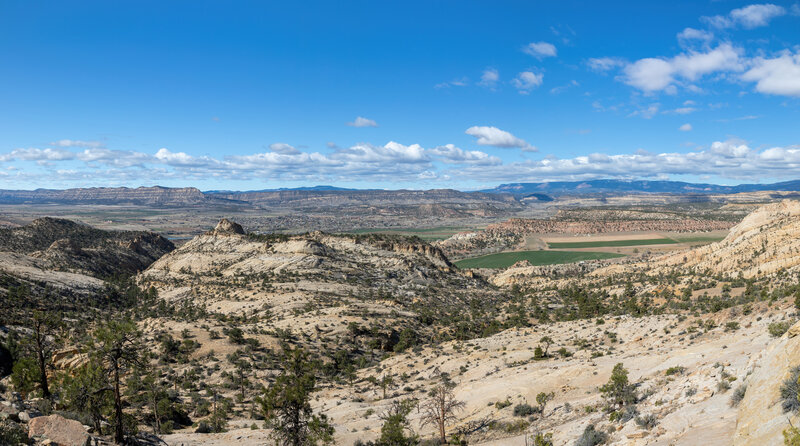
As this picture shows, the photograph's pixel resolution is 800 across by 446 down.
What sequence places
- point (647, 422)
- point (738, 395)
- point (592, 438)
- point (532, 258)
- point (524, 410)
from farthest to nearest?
1. point (532, 258)
2. point (524, 410)
3. point (592, 438)
4. point (647, 422)
5. point (738, 395)

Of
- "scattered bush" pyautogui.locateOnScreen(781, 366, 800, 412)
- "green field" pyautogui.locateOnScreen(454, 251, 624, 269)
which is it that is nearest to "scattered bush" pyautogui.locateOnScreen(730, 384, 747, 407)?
"scattered bush" pyautogui.locateOnScreen(781, 366, 800, 412)

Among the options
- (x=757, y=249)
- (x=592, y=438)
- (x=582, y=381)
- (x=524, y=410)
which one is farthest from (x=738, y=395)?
(x=757, y=249)

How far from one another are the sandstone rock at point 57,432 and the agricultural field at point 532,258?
139523 millimetres

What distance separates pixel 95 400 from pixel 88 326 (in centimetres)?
4279

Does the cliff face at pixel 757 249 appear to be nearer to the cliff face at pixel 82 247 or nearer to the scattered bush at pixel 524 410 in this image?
the scattered bush at pixel 524 410

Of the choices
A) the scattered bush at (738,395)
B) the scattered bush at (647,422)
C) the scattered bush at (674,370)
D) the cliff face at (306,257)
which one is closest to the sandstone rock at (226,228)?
the cliff face at (306,257)

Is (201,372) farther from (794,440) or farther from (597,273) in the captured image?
(597,273)

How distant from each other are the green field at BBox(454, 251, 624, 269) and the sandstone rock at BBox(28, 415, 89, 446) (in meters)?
140

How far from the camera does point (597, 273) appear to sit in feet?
340

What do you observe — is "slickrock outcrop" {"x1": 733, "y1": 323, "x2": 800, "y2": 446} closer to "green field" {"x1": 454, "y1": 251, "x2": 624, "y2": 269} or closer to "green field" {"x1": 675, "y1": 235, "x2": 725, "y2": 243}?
"green field" {"x1": 454, "y1": 251, "x2": 624, "y2": 269}

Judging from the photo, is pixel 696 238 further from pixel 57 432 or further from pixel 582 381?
pixel 57 432

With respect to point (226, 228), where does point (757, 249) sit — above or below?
below

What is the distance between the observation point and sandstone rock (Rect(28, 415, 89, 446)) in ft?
51.4

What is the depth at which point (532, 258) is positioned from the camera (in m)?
164
